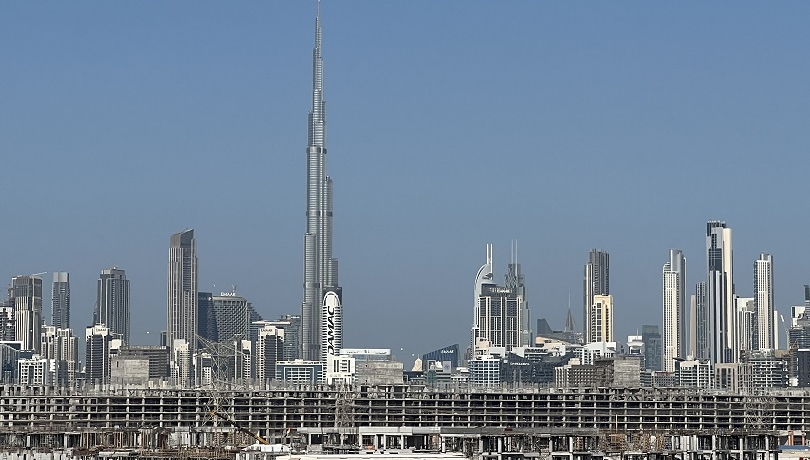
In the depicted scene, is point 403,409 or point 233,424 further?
point 403,409

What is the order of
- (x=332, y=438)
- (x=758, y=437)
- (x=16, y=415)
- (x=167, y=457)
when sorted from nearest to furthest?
(x=167, y=457) < (x=758, y=437) < (x=332, y=438) < (x=16, y=415)

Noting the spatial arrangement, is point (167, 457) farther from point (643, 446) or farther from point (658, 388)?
point (658, 388)

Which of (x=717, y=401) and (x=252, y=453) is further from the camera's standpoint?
(x=717, y=401)

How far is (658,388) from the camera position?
198625 mm

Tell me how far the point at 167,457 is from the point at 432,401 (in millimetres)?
78138

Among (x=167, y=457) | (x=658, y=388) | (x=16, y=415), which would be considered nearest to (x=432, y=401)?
(x=658, y=388)

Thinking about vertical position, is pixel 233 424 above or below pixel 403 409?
below

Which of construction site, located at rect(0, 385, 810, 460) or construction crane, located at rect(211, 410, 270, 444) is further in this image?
construction site, located at rect(0, 385, 810, 460)

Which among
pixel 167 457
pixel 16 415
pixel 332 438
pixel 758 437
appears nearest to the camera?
pixel 167 457

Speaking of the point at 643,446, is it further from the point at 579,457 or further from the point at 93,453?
the point at 93,453

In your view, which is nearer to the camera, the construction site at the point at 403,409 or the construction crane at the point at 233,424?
the construction crane at the point at 233,424

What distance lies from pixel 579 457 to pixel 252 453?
62.2 ft

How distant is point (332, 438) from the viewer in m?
149

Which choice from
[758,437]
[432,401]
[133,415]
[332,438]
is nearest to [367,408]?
[432,401]
